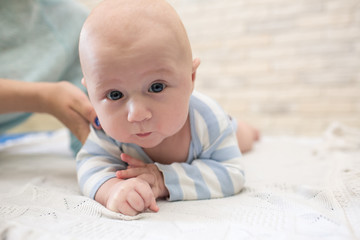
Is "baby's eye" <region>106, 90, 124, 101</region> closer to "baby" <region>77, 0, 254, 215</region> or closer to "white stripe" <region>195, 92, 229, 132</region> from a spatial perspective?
"baby" <region>77, 0, 254, 215</region>

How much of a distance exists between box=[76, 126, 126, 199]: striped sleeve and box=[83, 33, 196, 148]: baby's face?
0.13 m

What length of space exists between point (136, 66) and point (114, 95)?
8cm

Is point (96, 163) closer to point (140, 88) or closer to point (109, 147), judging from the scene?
point (109, 147)

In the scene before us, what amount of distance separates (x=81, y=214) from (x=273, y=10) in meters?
1.83

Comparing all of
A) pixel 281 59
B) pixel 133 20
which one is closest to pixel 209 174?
pixel 133 20

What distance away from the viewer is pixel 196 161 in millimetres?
766

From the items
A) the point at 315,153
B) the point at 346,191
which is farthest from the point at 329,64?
the point at 346,191

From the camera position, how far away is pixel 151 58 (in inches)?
22.2

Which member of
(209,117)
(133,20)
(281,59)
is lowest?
(281,59)

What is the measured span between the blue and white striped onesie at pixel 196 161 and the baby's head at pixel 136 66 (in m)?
0.13

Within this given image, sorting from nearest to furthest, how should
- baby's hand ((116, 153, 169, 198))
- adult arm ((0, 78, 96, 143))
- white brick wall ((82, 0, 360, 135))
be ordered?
baby's hand ((116, 153, 169, 198)), adult arm ((0, 78, 96, 143)), white brick wall ((82, 0, 360, 135))

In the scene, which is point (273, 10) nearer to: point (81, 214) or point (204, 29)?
point (204, 29)

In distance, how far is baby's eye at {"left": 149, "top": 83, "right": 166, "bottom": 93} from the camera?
593 mm

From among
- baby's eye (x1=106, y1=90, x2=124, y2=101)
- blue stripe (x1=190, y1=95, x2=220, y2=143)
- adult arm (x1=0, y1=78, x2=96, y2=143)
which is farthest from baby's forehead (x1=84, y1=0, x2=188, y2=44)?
adult arm (x1=0, y1=78, x2=96, y2=143)
